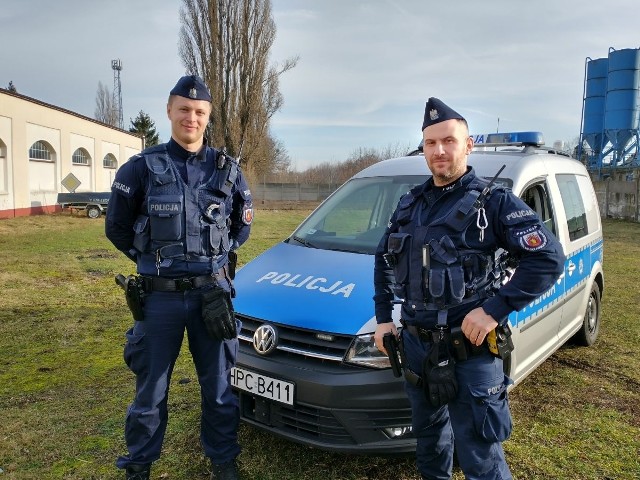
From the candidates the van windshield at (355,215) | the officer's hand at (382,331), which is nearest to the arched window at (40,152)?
the van windshield at (355,215)

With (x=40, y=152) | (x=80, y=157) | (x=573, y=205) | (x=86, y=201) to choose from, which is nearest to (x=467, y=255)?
(x=573, y=205)

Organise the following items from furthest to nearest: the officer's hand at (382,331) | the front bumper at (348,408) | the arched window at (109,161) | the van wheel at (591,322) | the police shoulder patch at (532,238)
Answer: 1. the arched window at (109,161)
2. the van wheel at (591,322)
3. the front bumper at (348,408)
4. the officer's hand at (382,331)
5. the police shoulder patch at (532,238)

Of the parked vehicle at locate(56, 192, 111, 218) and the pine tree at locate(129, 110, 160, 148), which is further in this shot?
the pine tree at locate(129, 110, 160, 148)

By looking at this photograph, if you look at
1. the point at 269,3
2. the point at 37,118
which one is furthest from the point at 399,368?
the point at 269,3

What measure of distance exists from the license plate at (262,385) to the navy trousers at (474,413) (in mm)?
681

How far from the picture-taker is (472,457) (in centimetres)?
207

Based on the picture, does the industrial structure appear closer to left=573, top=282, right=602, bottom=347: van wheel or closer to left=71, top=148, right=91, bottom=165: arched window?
left=573, top=282, right=602, bottom=347: van wheel

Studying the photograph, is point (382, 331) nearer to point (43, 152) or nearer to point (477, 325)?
point (477, 325)

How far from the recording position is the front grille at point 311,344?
258 centimetres

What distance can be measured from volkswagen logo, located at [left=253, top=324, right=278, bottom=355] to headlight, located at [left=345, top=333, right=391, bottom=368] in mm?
415

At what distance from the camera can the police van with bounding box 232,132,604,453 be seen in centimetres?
252

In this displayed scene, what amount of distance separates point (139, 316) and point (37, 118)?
21.7 meters

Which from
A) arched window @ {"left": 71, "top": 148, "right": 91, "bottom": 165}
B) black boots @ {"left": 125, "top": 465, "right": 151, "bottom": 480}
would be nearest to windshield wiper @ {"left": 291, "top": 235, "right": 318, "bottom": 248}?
black boots @ {"left": 125, "top": 465, "right": 151, "bottom": 480}

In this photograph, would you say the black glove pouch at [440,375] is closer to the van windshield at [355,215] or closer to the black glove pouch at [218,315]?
the black glove pouch at [218,315]
